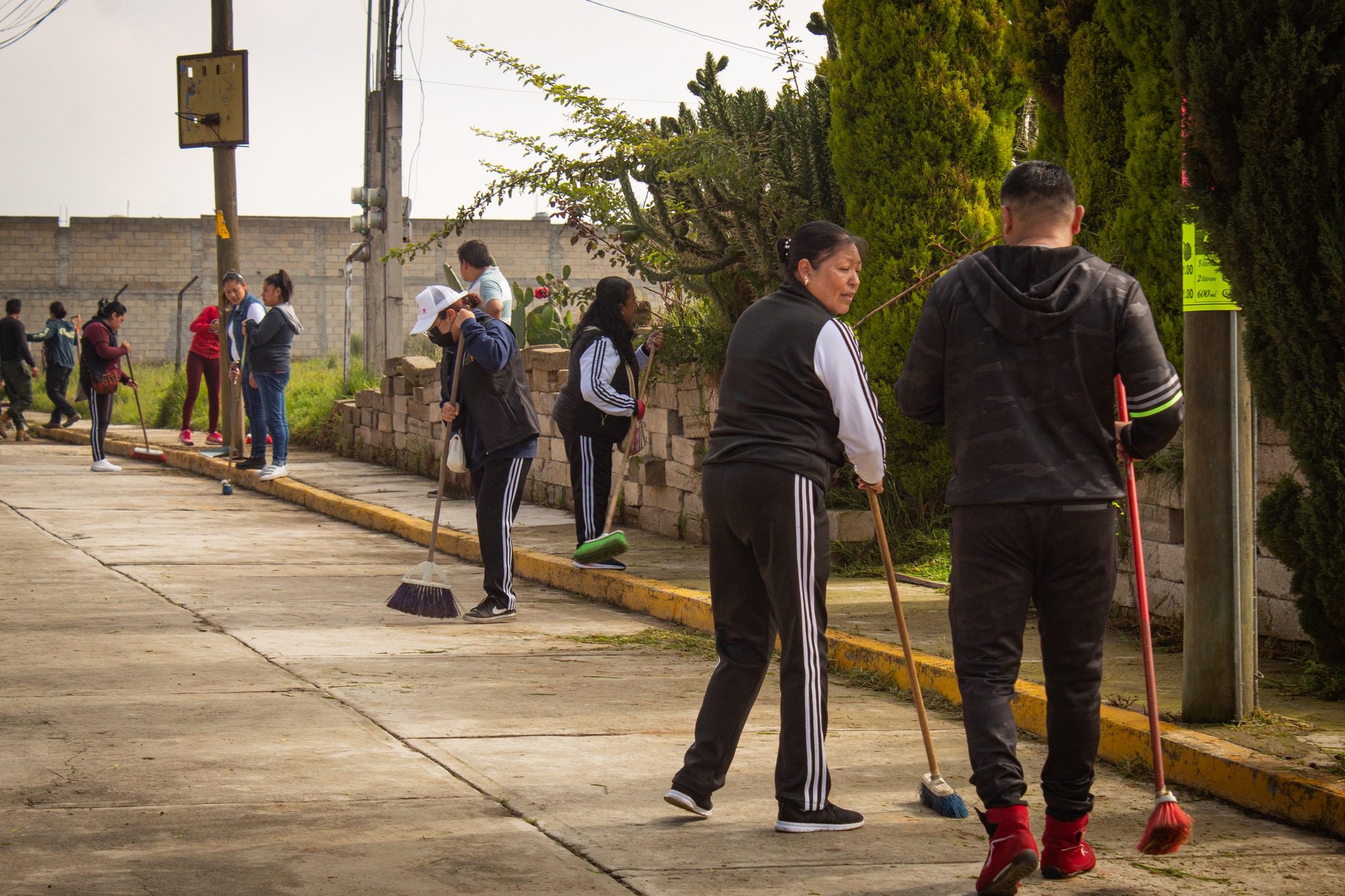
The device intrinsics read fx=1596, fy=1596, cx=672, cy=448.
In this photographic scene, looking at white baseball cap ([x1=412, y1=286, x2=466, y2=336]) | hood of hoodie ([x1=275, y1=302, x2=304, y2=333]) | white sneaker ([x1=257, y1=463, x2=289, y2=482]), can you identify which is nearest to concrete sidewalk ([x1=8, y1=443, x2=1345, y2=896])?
white baseball cap ([x1=412, y1=286, x2=466, y2=336])

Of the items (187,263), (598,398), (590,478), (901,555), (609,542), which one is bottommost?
(901,555)

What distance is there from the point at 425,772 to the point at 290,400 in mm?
17603

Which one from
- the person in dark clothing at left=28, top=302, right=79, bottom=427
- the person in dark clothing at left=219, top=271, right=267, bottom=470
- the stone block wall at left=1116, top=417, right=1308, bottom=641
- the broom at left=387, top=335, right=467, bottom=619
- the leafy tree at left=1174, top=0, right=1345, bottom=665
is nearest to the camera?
the leafy tree at left=1174, top=0, right=1345, bottom=665

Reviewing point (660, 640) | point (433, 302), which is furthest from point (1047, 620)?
point (433, 302)

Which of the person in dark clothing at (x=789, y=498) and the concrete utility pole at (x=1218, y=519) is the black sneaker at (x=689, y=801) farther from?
the concrete utility pole at (x=1218, y=519)

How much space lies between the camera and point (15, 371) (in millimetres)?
23484

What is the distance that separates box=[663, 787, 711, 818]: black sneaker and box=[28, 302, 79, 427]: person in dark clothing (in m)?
21.4

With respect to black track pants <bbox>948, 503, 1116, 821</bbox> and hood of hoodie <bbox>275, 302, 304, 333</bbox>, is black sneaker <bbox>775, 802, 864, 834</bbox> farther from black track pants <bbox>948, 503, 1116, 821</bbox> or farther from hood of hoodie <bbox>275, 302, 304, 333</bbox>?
hood of hoodie <bbox>275, 302, 304, 333</bbox>

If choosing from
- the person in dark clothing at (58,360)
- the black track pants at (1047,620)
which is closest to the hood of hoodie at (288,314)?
the person in dark clothing at (58,360)

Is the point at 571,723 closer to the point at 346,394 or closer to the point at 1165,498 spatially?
the point at 1165,498

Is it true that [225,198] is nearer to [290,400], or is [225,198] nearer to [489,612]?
[290,400]

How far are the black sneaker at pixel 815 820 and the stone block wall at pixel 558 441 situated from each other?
2.77 metres

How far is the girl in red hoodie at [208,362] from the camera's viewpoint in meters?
19.9

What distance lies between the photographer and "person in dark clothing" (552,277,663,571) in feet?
31.2
